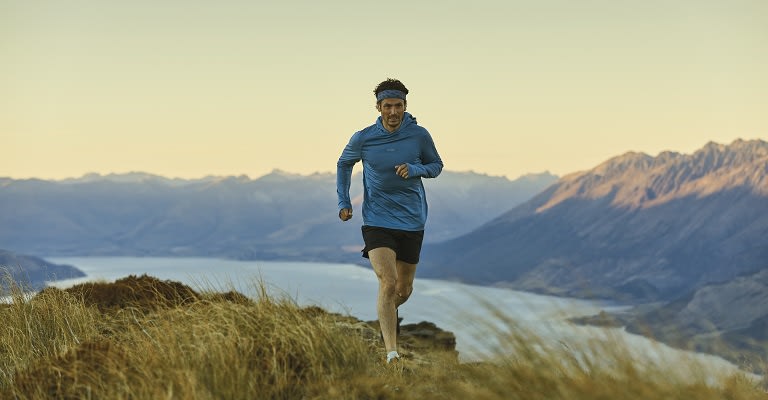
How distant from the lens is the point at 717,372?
5629 mm

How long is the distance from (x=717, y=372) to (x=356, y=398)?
2.29m

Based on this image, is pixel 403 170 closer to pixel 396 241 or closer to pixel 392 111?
pixel 392 111

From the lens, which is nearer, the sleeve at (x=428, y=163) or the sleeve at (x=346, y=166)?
the sleeve at (x=428, y=163)

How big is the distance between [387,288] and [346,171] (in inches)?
51.5

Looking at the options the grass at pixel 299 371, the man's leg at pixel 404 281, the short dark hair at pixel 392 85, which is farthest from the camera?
the man's leg at pixel 404 281

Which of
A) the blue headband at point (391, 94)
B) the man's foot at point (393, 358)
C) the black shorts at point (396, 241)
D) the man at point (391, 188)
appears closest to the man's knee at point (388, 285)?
the man at point (391, 188)

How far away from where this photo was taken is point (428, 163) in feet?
29.8

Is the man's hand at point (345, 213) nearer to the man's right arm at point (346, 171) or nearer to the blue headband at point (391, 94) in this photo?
the man's right arm at point (346, 171)

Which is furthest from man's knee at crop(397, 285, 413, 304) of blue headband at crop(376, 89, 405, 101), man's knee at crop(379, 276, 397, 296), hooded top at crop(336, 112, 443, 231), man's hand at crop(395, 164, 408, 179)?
blue headband at crop(376, 89, 405, 101)

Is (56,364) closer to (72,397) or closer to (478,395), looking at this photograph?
(72,397)

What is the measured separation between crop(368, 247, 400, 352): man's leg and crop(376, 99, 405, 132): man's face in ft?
4.00

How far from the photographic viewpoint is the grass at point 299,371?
5.18 m

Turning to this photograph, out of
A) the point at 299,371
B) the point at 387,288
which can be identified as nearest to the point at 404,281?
the point at 387,288

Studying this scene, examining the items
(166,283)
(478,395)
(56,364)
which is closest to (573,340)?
(478,395)
